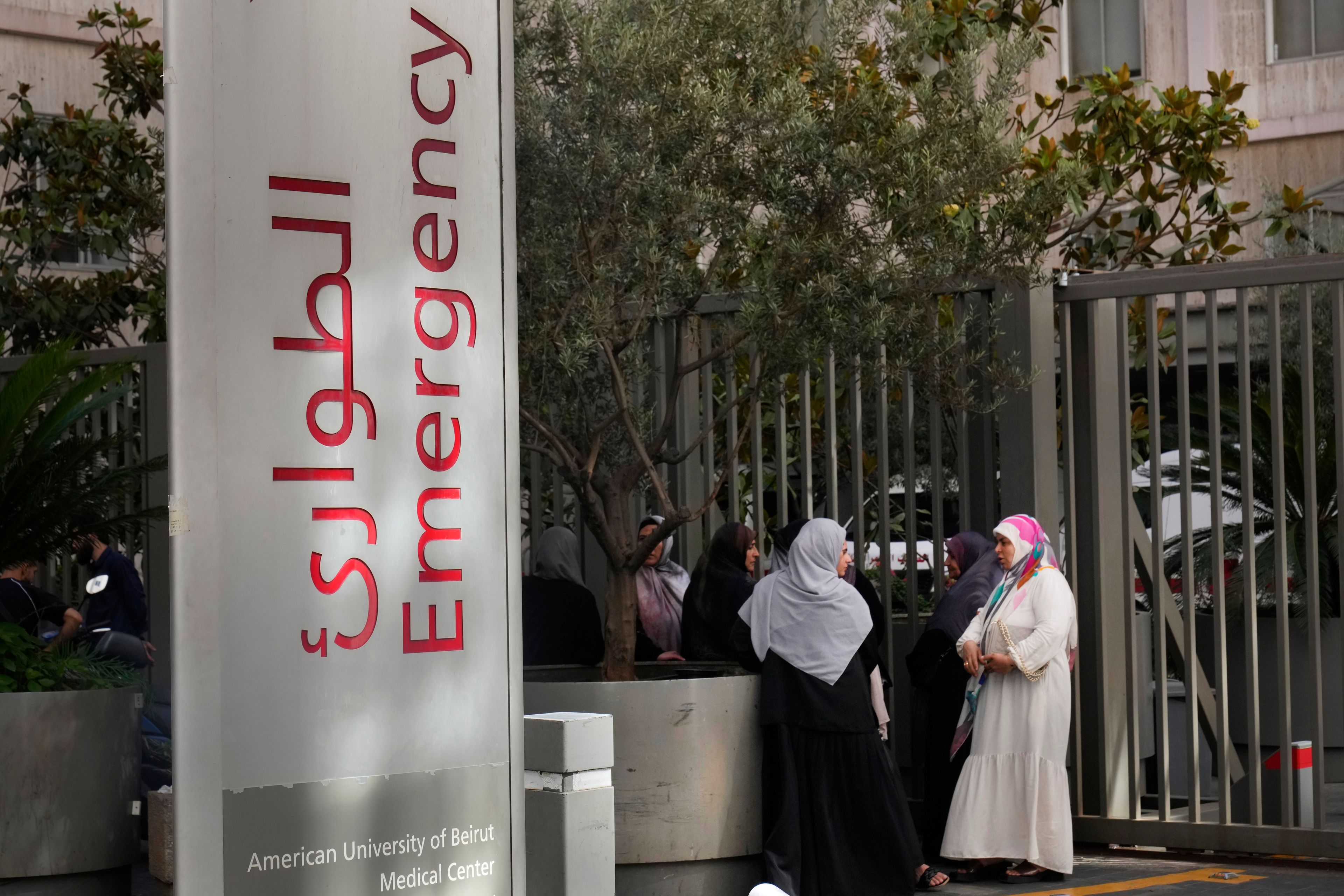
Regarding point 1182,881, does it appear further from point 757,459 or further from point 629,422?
point 629,422

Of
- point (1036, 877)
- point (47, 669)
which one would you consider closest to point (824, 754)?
point (1036, 877)

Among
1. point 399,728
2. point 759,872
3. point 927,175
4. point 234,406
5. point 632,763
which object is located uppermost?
point 927,175

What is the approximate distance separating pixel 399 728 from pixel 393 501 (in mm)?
526

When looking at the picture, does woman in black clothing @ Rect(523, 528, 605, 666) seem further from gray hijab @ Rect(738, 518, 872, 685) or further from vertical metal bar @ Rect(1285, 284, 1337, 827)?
vertical metal bar @ Rect(1285, 284, 1337, 827)

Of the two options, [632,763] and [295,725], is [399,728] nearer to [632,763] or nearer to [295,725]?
[295,725]

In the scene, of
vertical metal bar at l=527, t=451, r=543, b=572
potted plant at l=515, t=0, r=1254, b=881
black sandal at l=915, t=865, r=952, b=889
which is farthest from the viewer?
vertical metal bar at l=527, t=451, r=543, b=572

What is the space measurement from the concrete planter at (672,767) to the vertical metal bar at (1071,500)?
234 cm

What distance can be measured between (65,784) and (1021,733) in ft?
14.0

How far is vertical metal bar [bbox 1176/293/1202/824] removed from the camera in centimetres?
877

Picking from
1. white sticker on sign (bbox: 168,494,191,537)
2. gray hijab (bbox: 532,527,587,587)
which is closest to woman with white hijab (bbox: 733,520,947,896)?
gray hijab (bbox: 532,527,587,587)

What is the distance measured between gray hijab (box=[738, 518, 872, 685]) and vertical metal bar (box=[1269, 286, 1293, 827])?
7.20ft

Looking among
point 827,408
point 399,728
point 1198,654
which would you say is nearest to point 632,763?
point 827,408

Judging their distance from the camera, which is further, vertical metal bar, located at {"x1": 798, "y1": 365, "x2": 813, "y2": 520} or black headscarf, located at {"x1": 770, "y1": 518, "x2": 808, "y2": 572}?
vertical metal bar, located at {"x1": 798, "y1": 365, "x2": 813, "y2": 520}

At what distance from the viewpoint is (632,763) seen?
24.4ft
